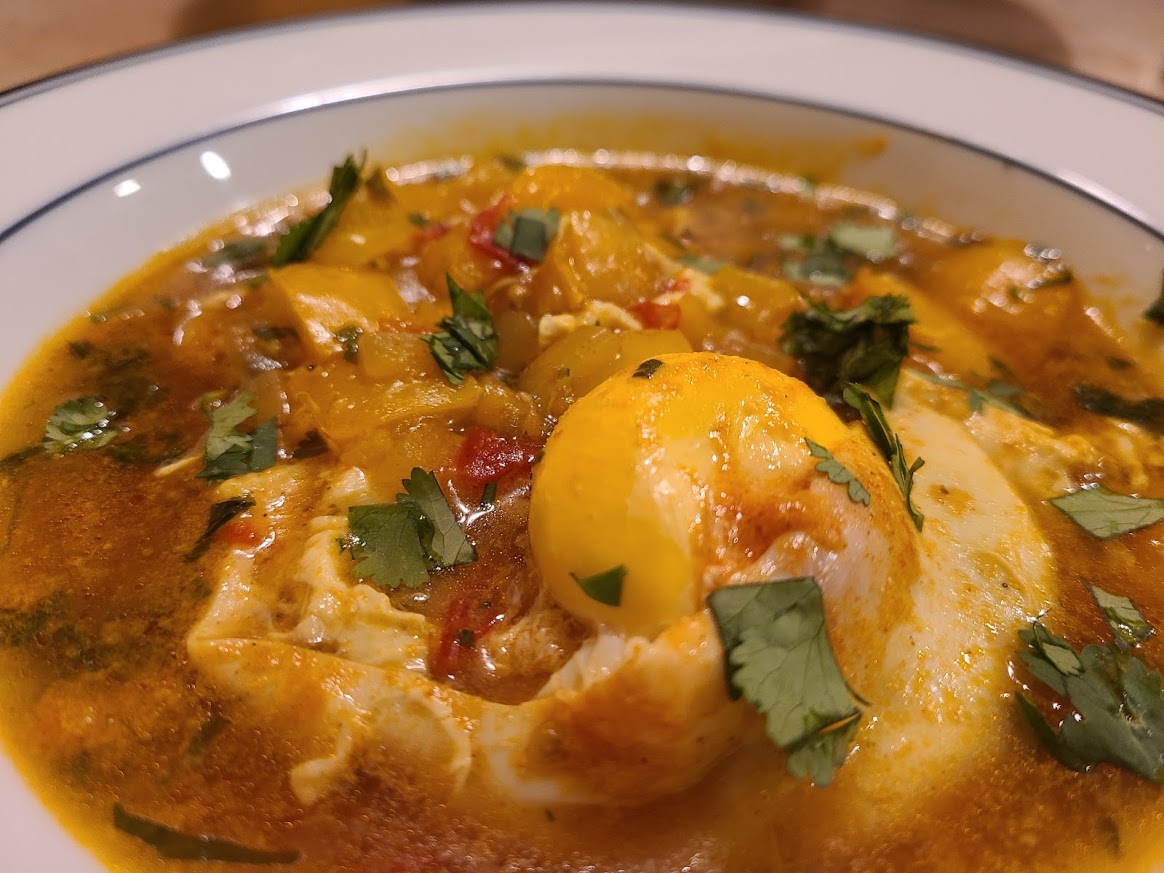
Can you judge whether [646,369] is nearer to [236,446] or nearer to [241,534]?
[241,534]

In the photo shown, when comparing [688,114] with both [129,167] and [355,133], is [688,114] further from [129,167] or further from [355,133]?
[129,167]

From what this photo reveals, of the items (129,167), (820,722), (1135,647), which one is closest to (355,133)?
(129,167)

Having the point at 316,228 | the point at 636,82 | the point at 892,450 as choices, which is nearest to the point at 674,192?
the point at 636,82

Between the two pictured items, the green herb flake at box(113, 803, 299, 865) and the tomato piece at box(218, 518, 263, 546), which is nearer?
the green herb flake at box(113, 803, 299, 865)

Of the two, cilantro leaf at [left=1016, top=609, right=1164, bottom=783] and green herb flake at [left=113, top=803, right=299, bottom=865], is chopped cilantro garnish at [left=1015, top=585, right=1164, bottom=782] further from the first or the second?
green herb flake at [left=113, top=803, right=299, bottom=865]

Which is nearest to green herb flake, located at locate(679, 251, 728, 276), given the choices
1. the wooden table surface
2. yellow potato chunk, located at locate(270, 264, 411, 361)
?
yellow potato chunk, located at locate(270, 264, 411, 361)
